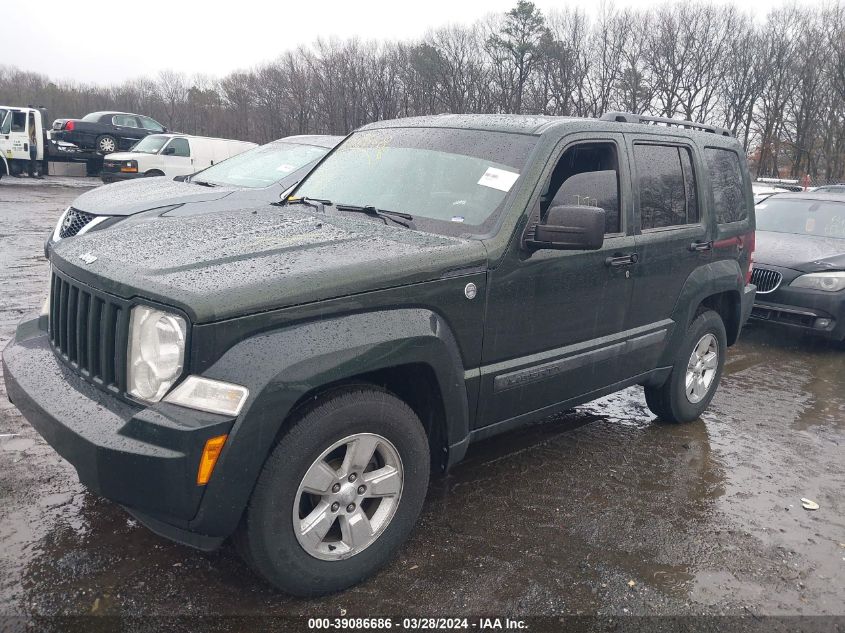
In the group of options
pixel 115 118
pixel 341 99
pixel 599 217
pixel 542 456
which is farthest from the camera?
pixel 341 99

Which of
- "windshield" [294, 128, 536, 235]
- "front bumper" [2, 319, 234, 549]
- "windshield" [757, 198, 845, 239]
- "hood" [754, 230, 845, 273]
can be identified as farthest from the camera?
"windshield" [757, 198, 845, 239]

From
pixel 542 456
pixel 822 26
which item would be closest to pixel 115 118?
pixel 542 456

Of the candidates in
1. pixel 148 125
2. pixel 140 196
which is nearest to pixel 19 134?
pixel 148 125

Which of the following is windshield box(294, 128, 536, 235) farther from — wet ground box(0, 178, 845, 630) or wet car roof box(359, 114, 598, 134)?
wet ground box(0, 178, 845, 630)

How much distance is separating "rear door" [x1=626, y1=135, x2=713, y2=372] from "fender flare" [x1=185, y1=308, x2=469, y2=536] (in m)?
1.91

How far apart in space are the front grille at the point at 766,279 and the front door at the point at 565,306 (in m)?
4.38

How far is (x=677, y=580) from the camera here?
307 cm

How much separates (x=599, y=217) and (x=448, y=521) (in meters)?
1.68

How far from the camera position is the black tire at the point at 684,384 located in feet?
15.2

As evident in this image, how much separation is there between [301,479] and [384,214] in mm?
1500

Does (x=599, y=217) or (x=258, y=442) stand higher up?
(x=599, y=217)

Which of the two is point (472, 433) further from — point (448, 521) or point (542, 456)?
point (542, 456)

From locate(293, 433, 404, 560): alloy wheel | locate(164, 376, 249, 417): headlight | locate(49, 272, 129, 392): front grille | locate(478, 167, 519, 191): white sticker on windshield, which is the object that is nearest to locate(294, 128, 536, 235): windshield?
locate(478, 167, 519, 191): white sticker on windshield

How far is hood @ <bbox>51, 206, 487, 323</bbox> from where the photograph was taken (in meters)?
2.41
